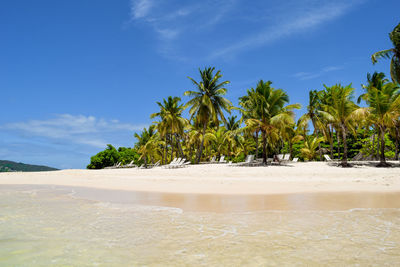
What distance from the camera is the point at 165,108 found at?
1201 inches

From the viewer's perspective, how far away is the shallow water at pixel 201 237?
3094 millimetres

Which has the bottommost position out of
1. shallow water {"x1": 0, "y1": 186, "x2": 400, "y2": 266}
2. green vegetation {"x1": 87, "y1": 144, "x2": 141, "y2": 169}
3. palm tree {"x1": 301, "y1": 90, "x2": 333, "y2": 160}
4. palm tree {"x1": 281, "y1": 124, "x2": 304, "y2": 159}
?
shallow water {"x1": 0, "y1": 186, "x2": 400, "y2": 266}

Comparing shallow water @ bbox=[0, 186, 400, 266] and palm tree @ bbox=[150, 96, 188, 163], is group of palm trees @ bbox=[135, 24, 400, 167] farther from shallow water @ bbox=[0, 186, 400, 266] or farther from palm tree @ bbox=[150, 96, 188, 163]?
shallow water @ bbox=[0, 186, 400, 266]

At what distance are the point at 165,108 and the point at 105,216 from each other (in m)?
25.3

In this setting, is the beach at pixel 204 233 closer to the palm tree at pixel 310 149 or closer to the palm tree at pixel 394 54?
the palm tree at pixel 394 54

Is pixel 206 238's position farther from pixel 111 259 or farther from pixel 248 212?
pixel 248 212

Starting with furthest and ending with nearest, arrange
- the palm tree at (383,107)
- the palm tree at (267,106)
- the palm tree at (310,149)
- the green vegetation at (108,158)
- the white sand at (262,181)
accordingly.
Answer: the green vegetation at (108,158), the palm tree at (310,149), the palm tree at (267,106), the palm tree at (383,107), the white sand at (262,181)

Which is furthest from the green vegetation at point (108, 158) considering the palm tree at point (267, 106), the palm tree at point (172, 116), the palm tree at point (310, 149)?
the palm tree at point (267, 106)

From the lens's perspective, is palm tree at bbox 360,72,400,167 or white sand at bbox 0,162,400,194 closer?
white sand at bbox 0,162,400,194

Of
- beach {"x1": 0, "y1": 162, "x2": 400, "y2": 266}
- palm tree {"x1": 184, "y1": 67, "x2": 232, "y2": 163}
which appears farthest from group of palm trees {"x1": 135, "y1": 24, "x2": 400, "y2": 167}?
beach {"x1": 0, "y1": 162, "x2": 400, "y2": 266}

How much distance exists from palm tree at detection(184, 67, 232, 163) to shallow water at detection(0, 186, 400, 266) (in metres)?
21.4

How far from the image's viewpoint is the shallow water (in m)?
3.09

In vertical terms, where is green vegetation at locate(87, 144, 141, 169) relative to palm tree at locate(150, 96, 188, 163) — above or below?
below

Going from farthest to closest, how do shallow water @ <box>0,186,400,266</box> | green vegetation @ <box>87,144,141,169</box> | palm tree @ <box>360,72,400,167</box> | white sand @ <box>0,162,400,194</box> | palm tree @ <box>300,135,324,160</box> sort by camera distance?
green vegetation @ <box>87,144,141,169</box> → palm tree @ <box>300,135,324,160</box> → palm tree @ <box>360,72,400,167</box> → white sand @ <box>0,162,400,194</box> → shallow water @ <box>0,186,400,266</box>
